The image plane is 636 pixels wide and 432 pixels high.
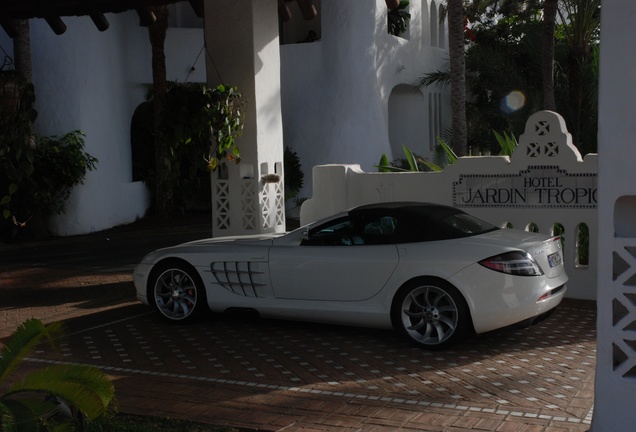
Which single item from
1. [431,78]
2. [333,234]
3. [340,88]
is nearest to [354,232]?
[333,234]

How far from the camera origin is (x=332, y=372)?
7.66 meters

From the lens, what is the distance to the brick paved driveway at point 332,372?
6.38 meters

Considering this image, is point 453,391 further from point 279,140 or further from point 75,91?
point 75,91

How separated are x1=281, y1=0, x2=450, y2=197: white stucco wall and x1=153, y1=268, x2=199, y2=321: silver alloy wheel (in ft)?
47.8

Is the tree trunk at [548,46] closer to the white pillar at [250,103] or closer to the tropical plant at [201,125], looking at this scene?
the white pillar at [250,103]

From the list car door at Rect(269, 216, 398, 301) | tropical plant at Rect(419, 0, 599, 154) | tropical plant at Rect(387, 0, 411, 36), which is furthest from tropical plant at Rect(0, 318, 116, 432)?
tropical plant at Rect(387, 0, 411, 36)

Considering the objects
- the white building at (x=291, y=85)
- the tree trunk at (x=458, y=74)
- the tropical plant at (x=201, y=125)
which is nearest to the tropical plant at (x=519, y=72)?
the white building at (x=291, y=85)

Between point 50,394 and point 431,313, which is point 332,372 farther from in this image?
point 50,394

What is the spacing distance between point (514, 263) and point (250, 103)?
5489 mm

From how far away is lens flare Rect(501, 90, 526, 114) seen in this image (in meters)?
25.9

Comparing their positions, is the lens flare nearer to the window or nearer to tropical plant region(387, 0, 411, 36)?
tropical plant region(387, 0, 411, 36)

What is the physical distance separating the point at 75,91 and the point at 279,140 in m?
9.05

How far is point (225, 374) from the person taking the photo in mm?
7637

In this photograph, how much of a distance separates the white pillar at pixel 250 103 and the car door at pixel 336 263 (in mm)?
3542
